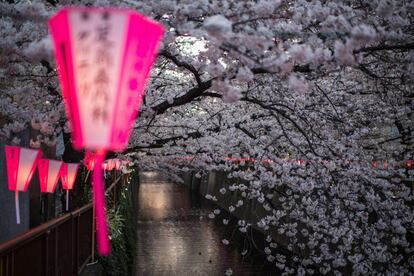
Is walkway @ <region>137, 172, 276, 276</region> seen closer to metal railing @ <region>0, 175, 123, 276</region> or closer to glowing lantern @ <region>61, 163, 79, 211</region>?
glowing lantern @ <region>61, 163, 79, 211</region>

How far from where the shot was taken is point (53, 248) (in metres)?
6.07

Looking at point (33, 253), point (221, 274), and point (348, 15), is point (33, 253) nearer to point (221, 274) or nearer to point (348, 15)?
point (348, 15)

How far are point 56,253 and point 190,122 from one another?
21.4 ft

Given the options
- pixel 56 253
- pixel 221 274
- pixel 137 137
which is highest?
pixel 137 137

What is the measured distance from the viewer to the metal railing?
4.35m

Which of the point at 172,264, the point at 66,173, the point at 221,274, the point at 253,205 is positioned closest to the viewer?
the point at 66,173

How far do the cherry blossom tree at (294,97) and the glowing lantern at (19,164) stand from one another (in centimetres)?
36

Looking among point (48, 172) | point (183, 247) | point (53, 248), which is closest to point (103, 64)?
point (53, 248)

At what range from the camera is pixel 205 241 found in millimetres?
22406

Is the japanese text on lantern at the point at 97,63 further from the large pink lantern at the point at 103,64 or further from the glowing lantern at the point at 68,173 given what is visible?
the glowing lantern at the point at 68,173

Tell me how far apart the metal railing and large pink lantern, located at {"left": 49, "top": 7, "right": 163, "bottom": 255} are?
1.58m

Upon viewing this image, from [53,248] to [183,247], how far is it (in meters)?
15.3

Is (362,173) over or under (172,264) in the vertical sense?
over

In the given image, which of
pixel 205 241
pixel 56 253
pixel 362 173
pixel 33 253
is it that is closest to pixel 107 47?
pixel 33 253
